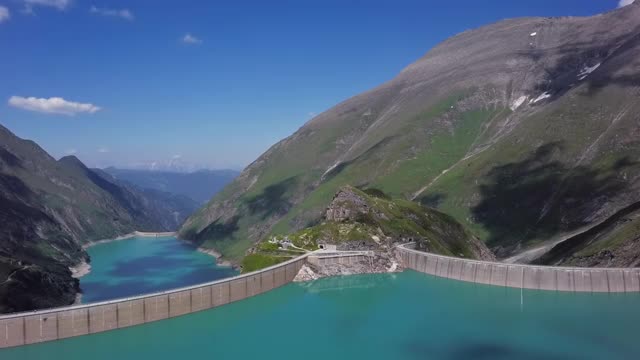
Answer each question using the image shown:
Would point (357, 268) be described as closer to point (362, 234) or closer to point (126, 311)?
point (362, 234)

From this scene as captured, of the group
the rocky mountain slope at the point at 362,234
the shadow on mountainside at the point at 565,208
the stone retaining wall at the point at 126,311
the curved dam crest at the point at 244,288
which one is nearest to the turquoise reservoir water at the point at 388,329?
the stone retaining wall at the point at 126,311

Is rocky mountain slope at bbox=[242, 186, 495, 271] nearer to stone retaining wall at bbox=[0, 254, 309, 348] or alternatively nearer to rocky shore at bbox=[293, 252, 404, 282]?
rocky shore at bbox=[293, 252, 404, 282]

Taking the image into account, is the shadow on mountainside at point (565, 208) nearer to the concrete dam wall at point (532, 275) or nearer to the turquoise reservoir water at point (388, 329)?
the concrete dam wall at point (532, 275)

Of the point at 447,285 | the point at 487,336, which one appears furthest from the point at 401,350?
the point at 447,285

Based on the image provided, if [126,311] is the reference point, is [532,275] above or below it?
above

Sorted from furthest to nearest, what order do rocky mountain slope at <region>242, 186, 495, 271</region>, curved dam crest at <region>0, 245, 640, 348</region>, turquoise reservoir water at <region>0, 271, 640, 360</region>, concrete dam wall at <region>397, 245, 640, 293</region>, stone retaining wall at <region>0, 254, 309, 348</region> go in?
rocky mountain slope at <region>242, 186, 495, 271</region>, concrete dam wall at <region>397, 245, 640, 293</region>, curved dam crest at <region>0, 245, 640, 348</region>, stone retaining wall at <region>0, 254, 309, 348</region>, turquoise reservoir water at <region>0, 271, 640, 360</region>

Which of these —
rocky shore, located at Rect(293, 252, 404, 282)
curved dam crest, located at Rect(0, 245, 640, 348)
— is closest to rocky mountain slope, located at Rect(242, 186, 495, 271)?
rocky shore, located at Rect(293, 252, 404, 282)

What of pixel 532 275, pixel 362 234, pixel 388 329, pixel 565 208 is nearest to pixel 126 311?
pixel 388 329
